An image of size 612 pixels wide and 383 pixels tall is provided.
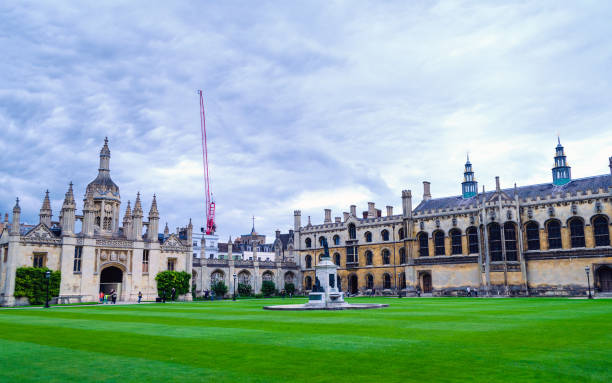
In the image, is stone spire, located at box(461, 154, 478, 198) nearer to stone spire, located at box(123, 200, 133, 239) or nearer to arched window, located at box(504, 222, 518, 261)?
arched window, located at box(504, 222, 518, 261)

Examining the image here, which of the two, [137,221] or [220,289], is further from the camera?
[220,289]

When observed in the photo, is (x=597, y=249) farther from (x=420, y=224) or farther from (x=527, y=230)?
(x=420, y=224)

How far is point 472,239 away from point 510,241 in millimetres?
4668

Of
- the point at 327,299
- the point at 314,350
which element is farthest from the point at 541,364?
the point at 327,299

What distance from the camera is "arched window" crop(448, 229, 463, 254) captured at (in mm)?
59656

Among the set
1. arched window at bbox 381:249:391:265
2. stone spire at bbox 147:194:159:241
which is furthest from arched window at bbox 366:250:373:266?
stone spire at bbox 147:194:159:241

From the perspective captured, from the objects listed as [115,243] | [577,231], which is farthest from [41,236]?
[577,231]

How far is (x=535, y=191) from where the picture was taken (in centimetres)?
5712

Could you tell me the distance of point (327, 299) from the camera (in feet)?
108

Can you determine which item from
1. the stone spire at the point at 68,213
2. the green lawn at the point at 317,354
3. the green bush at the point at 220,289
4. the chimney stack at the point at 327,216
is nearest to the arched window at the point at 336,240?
the chimney stack at the point at 327,216

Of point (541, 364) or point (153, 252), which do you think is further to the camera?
point (153, 252)

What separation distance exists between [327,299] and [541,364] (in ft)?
79.8

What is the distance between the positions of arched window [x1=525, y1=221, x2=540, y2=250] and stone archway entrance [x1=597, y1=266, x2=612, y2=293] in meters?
6.26

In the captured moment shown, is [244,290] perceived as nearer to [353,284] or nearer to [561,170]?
[353,284]
